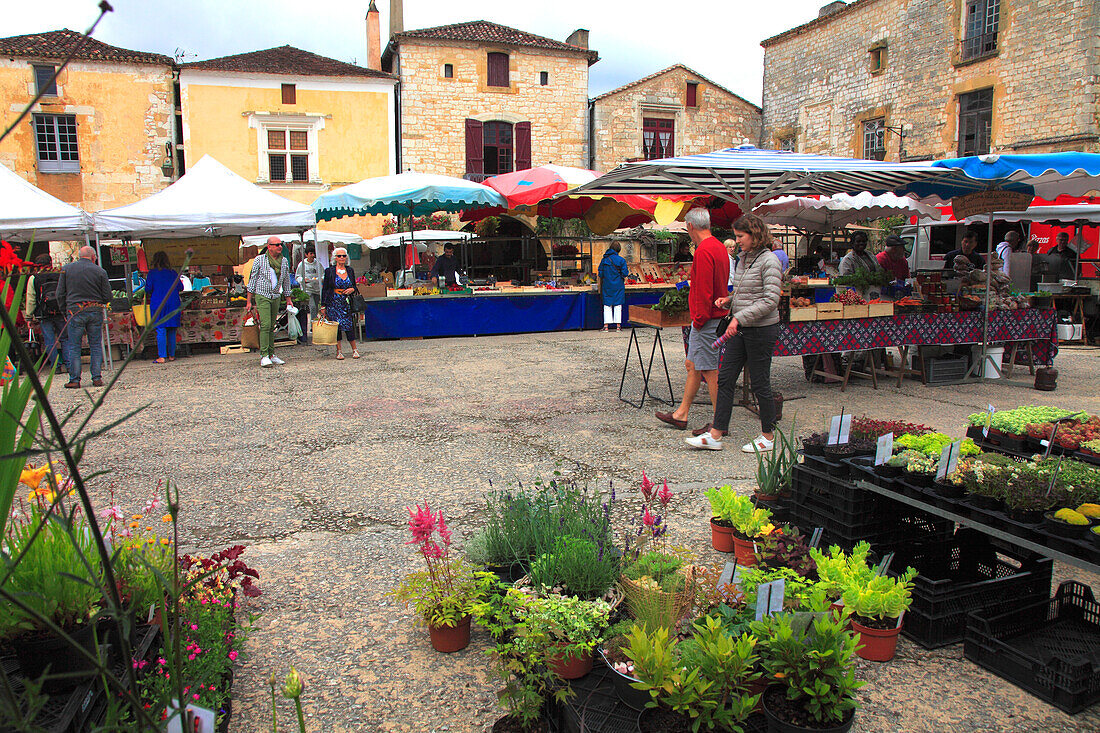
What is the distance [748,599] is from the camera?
2.69 metres

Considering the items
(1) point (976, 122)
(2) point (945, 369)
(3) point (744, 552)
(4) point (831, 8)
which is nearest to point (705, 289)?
(3) point (744, 552)

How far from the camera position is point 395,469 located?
5328mm

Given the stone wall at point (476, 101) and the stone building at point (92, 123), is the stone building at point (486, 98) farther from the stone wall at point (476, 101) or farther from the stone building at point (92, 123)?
the stone building at point (92, 123)

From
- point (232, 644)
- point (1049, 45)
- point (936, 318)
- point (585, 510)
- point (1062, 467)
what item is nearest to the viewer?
point (232, 644)

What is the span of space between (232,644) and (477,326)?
10782 mm

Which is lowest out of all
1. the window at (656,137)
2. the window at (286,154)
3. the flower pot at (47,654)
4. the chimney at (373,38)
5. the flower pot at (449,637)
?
the flower pot at (449,637)

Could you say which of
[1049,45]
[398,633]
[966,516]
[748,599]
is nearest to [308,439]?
[398,633]

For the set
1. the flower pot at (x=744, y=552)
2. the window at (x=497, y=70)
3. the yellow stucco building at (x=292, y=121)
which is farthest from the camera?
the window at (x=497, y=70)

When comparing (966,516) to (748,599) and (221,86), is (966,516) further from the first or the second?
(221,86)

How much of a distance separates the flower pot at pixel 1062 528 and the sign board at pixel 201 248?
14367mm

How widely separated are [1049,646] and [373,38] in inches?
1117

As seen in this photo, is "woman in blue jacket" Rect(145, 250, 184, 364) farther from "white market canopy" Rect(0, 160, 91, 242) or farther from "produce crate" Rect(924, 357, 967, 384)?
"produce crate" Rect(924, 357, 967, 384)

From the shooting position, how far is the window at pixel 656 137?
88.7 ft

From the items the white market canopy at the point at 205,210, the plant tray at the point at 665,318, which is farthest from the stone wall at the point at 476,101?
the plant tray at the point at 665,318
